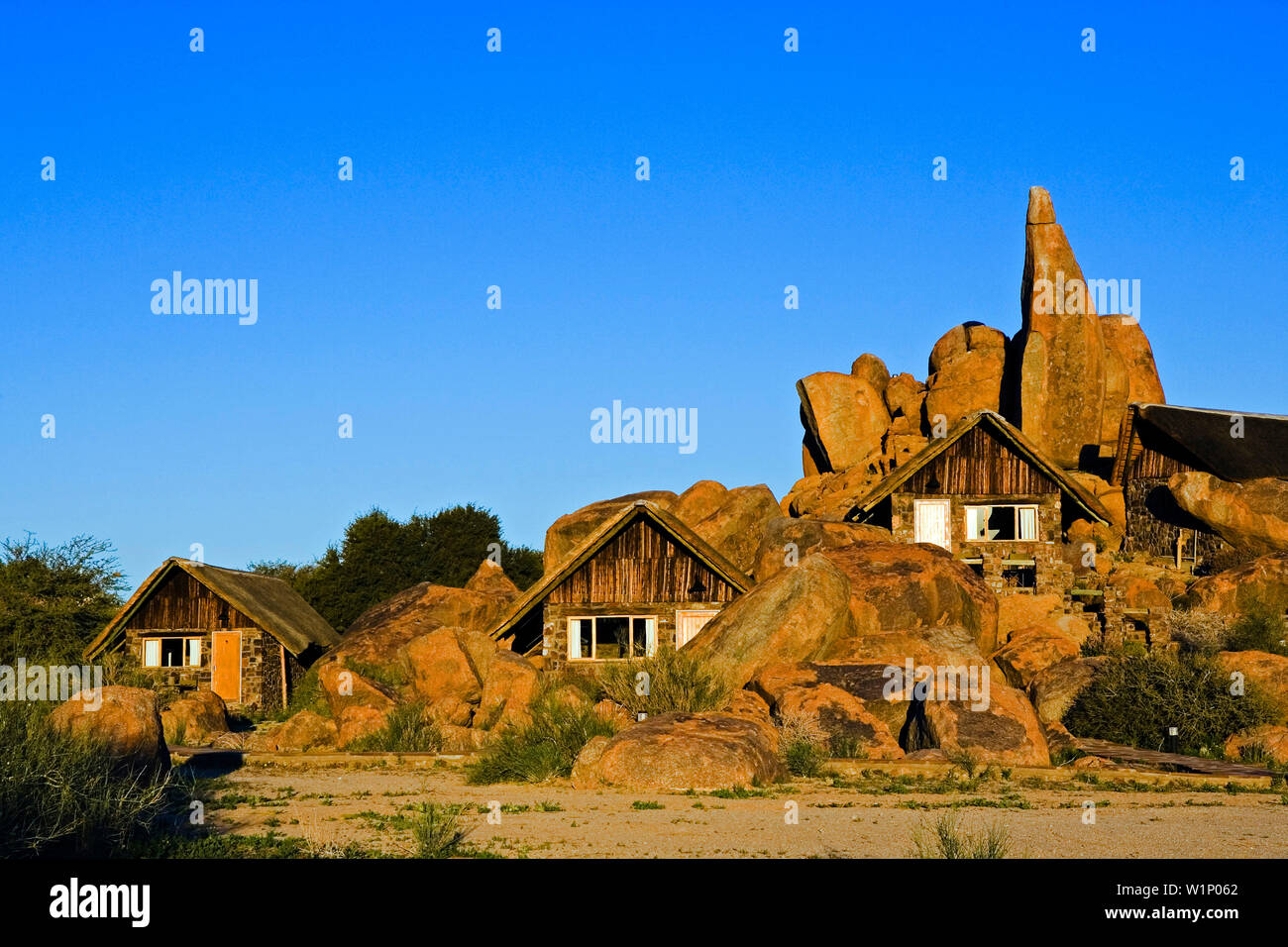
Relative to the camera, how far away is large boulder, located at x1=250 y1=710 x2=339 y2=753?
25.4 metres

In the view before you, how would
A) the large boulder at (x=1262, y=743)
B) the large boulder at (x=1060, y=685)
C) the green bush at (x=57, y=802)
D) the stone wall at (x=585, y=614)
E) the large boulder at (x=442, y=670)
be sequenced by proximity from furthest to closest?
the stone wall at (x=585, y=614)
the large boulder at (x=442, y=670)
the large boulder at (x=1060, y=685)
the large boulder at (x=1262, y=743)
the green bush at (x=57, y=802)

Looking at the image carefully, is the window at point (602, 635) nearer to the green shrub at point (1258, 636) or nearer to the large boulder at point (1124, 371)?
the green shrub at point (1258, 636)

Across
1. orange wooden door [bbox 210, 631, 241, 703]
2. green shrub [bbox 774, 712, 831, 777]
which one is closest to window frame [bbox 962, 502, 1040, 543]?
green shrub [bbox 774, 712, 831, 777]

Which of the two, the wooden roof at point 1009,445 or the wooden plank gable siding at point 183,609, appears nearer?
the wooden roof at point 1009,445

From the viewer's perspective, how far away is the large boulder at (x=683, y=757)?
17141 millimetres

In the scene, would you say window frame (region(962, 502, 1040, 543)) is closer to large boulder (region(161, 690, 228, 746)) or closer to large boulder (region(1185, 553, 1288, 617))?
large boulder (region(1185, 553, 1288, 617))

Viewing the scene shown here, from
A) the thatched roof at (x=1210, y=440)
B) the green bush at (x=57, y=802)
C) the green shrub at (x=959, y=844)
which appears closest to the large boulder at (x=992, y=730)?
the green shrub at (x=959, y=844)

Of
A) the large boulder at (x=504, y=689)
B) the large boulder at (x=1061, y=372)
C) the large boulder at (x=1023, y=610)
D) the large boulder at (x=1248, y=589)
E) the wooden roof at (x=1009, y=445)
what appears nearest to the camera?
the large boulder at (x=504, y=689)

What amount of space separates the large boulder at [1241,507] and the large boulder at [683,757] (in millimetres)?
22823

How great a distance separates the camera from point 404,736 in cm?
2458

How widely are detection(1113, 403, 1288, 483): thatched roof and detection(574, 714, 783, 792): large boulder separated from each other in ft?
85.1

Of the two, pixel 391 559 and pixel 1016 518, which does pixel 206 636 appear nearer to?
pixel 391 559

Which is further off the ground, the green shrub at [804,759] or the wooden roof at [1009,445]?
the wooden roof at [1009,445]

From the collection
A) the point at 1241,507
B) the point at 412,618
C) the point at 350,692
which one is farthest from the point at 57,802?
the point at 1241,507
